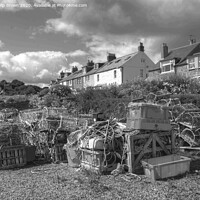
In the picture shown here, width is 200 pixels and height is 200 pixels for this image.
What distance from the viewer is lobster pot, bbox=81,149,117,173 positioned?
5.32 m

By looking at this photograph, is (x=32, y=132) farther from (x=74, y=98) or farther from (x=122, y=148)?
(x=74, y=98)

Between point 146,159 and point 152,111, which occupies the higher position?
point 152,111

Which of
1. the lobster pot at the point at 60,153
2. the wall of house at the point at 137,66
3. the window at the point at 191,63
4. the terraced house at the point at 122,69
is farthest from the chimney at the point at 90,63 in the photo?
the lobster pot at the point at 60,153

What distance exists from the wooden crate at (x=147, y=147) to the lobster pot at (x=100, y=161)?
453mm

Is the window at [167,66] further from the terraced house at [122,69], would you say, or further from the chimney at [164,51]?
the terraced house at [122,69]

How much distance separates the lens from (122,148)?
5.53 meters

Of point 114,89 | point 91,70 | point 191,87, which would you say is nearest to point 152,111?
point 114,89

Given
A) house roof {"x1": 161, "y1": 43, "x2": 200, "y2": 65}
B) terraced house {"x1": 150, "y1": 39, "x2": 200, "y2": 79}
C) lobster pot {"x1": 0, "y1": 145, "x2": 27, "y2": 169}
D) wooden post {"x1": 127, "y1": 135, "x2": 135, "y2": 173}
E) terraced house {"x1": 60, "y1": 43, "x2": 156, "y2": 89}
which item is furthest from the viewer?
terraced house {"x1": 60, "y1": 43, "x2": 156, "y2": 89}

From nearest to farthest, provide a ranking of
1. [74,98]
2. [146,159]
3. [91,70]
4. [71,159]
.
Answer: [146,159] → [71,159] → [74,98] → [91,70]

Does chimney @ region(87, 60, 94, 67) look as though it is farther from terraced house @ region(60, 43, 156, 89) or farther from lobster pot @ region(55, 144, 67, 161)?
lobster pot @ region(55, 144, 67, 161)

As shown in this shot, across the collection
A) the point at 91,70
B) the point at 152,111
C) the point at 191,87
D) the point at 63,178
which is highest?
the point at 91,70

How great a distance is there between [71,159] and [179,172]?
267 centimetres

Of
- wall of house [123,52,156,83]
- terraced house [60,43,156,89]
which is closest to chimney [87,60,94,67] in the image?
terraced house [60,43,156,89]

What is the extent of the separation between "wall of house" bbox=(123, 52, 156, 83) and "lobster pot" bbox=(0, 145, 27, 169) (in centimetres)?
3069
